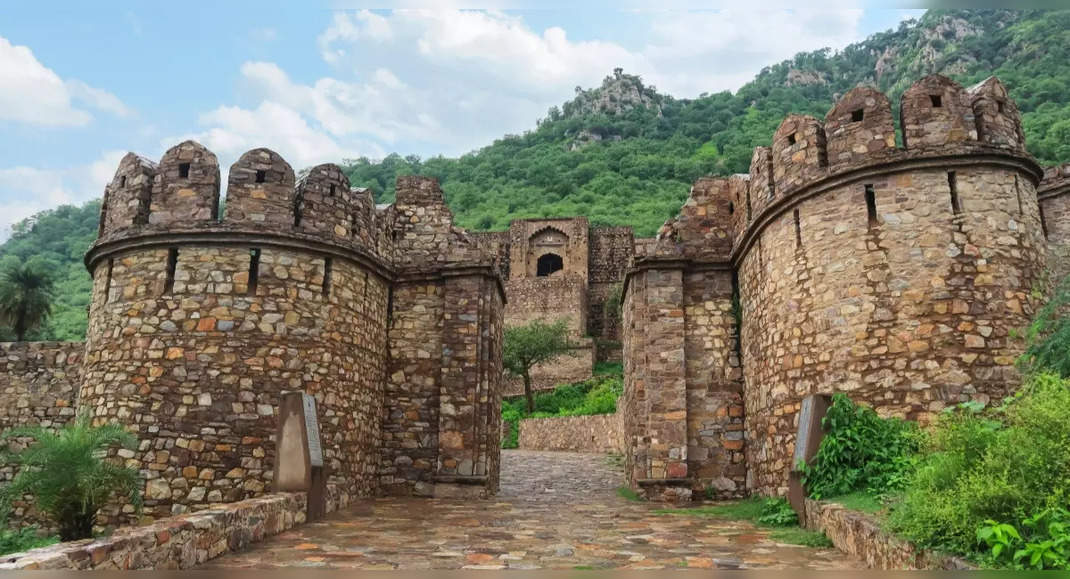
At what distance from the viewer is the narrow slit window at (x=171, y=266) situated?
9.74 metres

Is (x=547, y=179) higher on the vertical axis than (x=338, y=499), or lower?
higher

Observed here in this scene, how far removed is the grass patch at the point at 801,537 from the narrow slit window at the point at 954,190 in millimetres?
4213

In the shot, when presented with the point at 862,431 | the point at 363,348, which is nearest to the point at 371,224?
the point at 363,348

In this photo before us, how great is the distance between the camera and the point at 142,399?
30.6 ft

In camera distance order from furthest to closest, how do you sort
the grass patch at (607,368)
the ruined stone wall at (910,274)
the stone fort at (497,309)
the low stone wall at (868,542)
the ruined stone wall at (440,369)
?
the grass patch at (607,368)
the ruined stone wall at (440,369)
the stone fort at (497,309)
the ruined stone wall at (910,274)
the low stone wall at (868,542)

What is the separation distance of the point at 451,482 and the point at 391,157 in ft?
297

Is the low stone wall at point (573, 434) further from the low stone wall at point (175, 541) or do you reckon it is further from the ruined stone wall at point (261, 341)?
the low stone wall at point (175, 541)

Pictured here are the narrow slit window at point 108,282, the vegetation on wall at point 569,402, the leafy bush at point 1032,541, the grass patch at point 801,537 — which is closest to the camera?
the leafy bush at point 1032,541

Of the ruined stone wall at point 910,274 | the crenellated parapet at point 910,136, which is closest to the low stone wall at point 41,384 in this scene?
the ruined stone wall at point 910,274

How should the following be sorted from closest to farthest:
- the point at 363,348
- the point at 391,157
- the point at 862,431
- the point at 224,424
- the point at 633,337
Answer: the point at 862,431 → the point at 224,424 → the point at 363,348 → the point at 633,337 → the point at 391,157

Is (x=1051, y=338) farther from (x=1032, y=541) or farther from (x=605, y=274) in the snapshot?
(x=605, y=274)

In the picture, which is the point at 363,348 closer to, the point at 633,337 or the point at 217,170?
the point at 217,170

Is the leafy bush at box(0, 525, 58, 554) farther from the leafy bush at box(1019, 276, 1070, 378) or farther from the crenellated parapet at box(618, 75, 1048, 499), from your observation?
the leafy bush at box(1019, 276, 1070, 378)

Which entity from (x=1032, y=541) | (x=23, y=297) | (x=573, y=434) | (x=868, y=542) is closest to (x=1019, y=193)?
(x=868, y=542)
